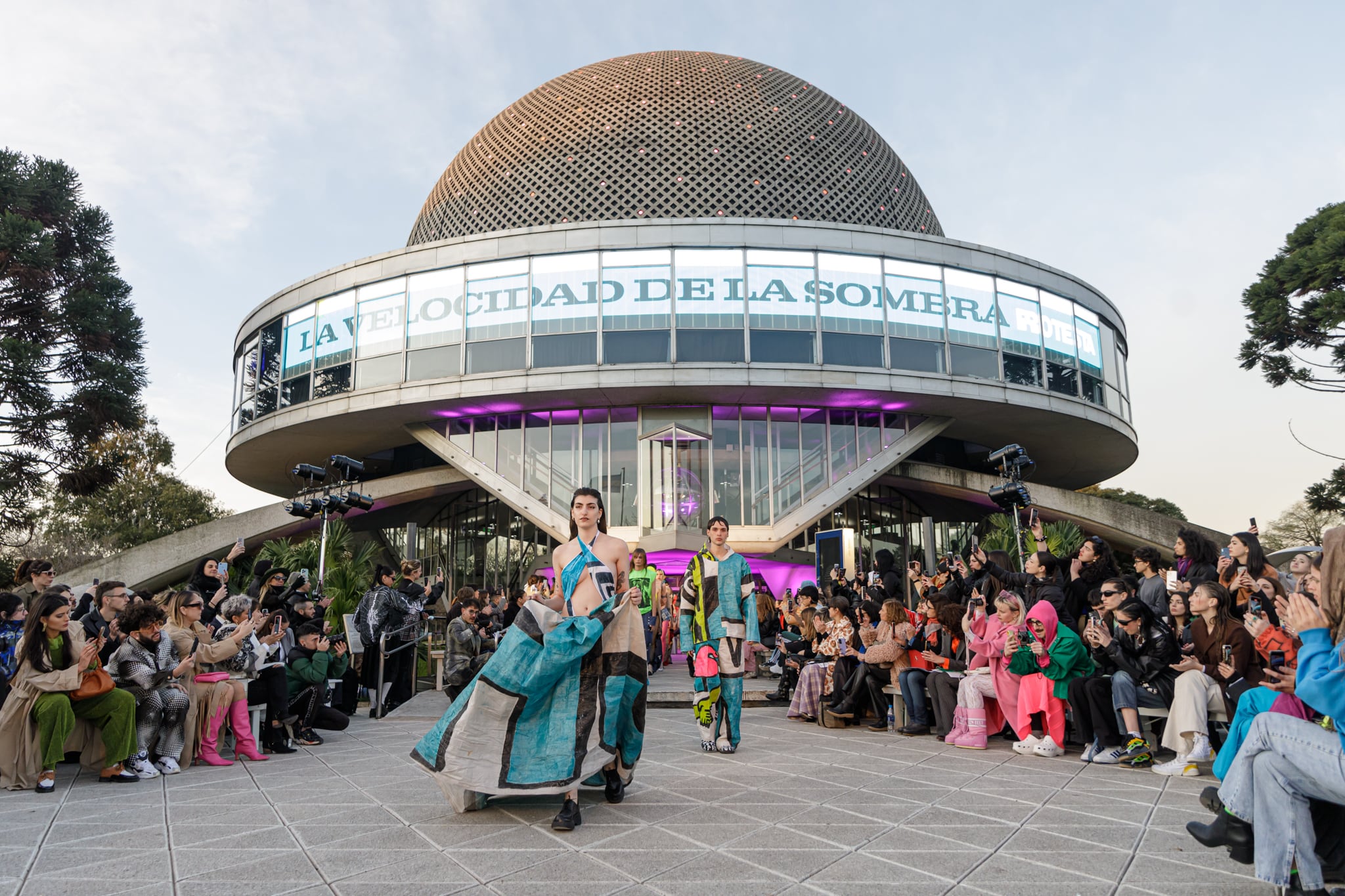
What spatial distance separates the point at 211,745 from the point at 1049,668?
18.9 ft

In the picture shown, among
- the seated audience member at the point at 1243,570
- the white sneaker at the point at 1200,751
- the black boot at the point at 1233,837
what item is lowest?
the white sneaker at the point at 1200,751

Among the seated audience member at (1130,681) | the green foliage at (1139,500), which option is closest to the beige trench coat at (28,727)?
the seated audience member at (1130,681)

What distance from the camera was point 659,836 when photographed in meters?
3.53

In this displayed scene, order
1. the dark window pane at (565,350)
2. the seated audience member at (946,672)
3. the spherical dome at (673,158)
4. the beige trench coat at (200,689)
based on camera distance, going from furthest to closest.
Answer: the spherical dome at (673,158) < the dark window pane at (565,350) < the seated audience member at (946,672) < the beige trench coat at (200,689)

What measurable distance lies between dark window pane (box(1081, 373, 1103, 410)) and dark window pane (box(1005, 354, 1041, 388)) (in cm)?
174

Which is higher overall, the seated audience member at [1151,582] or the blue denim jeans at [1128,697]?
the seated audience member at [1151,582]

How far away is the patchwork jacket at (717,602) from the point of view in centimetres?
605

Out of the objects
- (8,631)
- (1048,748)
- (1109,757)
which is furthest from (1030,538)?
(8,631)

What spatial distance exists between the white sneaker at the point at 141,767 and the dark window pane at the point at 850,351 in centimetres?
1433

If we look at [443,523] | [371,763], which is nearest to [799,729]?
[371,763]

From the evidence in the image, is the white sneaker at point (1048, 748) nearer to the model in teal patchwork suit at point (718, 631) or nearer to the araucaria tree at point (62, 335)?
the model in teal patchwork suit at point (718, 631)

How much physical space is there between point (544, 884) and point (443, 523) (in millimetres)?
21326

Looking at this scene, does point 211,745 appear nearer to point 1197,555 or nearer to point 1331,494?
point 1197,555

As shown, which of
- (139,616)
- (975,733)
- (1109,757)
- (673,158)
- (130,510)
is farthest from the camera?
(130,510)
